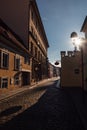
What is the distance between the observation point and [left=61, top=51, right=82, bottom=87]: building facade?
2395 centimetres

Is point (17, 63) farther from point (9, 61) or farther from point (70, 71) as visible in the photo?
point (70, 71)

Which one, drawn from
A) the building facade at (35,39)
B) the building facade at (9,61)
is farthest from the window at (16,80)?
the building facade at (35,39)

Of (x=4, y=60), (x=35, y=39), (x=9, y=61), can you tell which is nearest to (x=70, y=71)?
(x=9, y=61)

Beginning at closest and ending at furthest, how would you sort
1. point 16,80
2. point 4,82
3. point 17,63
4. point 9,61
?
point 4,82 < point 9,61 < point 16,80 < point 17,63

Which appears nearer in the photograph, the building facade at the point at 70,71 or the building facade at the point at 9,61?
the building facade at the point at 9,61

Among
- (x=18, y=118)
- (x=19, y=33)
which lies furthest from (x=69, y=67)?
(x=18, y=118)

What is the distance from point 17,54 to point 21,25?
9103 millimetres

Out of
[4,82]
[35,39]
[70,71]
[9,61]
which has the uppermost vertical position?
[35,39]

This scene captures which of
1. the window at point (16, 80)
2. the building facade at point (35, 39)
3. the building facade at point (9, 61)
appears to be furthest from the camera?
the building facade at point (35, 39)

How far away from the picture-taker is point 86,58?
1753cm

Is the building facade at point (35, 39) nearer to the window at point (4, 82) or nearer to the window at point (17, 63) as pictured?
the window at point (17, 63)

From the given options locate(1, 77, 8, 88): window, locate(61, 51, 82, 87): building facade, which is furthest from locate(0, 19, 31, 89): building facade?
locate(61, 51, 82, 87): building facade

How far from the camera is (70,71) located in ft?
78.7

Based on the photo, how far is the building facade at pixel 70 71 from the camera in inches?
943
